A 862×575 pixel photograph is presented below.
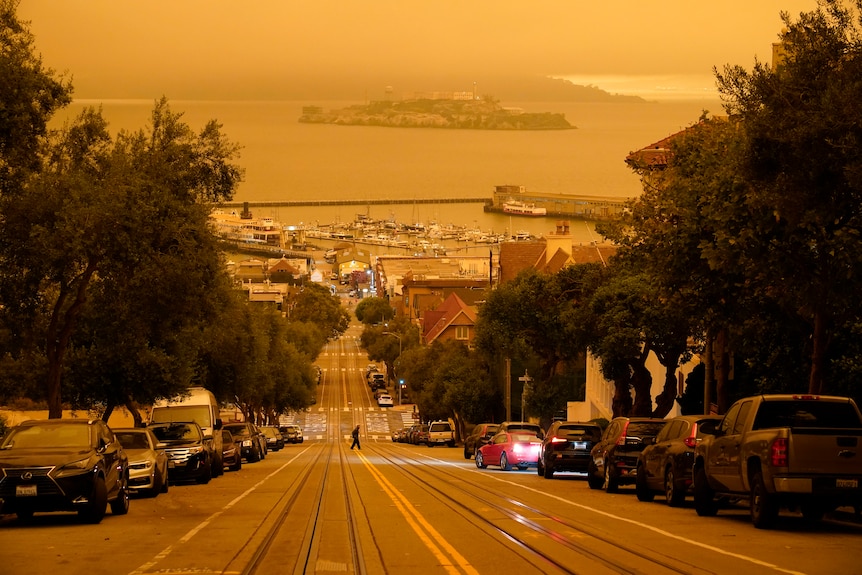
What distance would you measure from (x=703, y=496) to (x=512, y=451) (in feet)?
56.7

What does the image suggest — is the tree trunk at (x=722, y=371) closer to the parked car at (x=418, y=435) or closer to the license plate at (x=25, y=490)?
the license plate at (x=25, y=490)

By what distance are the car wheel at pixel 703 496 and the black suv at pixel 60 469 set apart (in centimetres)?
986

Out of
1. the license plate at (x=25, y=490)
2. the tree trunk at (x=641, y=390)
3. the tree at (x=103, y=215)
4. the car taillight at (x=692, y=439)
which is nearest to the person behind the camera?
the license plate at (x=25, y=490)

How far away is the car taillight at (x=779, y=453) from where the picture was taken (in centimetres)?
1741

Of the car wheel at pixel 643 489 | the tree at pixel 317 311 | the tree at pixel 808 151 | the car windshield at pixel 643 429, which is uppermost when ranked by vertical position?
the tree at pixel 317 311

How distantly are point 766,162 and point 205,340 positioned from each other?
32.8 m

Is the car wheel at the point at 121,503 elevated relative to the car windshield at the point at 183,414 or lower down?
lower down

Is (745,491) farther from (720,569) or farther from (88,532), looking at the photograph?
(88,532)

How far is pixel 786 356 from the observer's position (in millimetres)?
31250

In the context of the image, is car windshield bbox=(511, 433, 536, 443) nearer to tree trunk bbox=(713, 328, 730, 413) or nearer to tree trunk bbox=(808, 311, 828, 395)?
tree trunk bbox=(713, 328, 730, 413)

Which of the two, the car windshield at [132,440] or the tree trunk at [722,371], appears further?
the tree trunk at [722,371]

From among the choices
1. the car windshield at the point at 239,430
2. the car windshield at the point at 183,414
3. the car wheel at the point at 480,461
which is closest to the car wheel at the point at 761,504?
the car wheel at the point at 480,461

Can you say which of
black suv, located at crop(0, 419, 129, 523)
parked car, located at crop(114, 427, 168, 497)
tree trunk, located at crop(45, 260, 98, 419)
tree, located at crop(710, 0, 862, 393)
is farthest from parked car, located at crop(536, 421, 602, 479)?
black suv, located at crop(0, 419, 129, 523)

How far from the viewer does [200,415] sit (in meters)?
39.0
